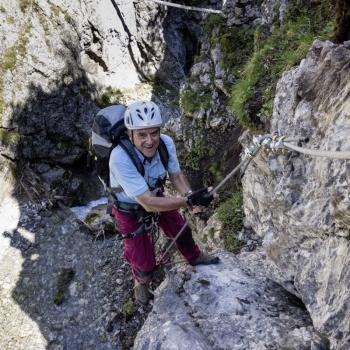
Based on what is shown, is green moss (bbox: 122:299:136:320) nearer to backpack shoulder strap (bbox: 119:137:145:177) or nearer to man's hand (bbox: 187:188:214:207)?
backpack shoulder strap (bbox: 119:137:145:177)

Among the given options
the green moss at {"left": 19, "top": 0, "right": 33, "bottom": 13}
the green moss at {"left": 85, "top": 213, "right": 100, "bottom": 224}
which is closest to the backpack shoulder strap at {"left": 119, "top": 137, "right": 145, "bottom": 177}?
the green moss at {"left": 85, "top": 213, "right": 100, "bottom": 224}

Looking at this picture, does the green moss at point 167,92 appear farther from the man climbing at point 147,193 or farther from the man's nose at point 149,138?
the man's nose at point 149,138

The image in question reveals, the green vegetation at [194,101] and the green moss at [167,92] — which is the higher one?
the green vegetation at [194,101]

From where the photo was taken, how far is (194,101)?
31.6ft

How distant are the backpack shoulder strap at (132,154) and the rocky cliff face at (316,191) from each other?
162 centimetres

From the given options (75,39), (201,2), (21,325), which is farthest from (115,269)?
(201,2)

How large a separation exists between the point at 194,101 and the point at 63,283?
6283mm

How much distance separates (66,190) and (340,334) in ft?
39.5

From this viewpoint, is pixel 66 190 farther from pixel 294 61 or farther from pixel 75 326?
pixel 294 61


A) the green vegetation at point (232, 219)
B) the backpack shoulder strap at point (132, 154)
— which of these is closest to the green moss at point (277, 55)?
the backpack shoulder strap at point (132, 154)

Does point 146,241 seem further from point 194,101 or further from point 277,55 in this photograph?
point 194,101

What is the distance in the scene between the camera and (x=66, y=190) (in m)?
13.8

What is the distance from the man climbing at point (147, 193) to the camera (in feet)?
15.2

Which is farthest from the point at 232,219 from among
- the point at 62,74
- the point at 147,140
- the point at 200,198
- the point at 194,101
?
the point at 62,74
